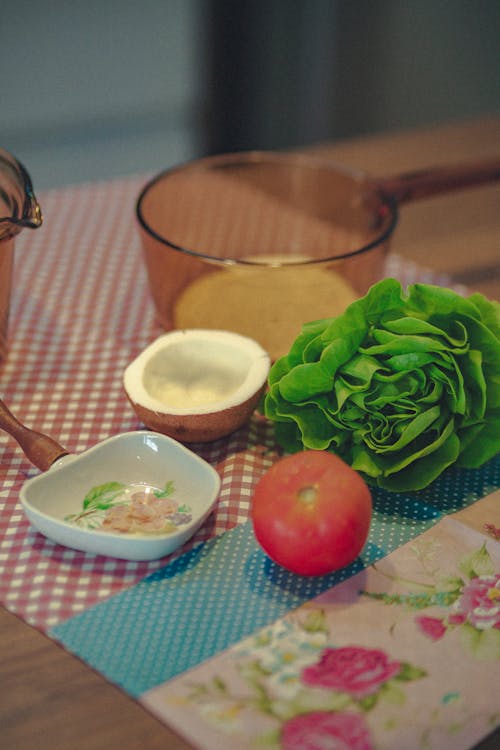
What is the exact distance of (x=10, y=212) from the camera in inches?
34.0

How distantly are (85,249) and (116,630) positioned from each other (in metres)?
0.70

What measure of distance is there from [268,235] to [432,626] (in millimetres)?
717

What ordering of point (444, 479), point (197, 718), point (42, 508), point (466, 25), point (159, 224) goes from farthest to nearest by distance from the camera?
point (466, 25) → point (159, 224) → point (444, 479) → point (42, 508) → point (197, 718)

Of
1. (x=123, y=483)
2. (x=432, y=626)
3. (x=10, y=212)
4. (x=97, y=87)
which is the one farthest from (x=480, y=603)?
(x=97, y=87)

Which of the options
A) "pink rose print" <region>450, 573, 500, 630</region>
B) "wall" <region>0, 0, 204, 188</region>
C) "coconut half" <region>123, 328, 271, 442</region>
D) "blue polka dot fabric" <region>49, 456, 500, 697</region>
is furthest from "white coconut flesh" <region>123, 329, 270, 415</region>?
"wall" <region>0, 0, 204, 188</region>

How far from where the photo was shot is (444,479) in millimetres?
764

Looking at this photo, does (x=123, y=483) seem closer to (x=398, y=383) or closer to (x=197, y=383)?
(x=197, y=383)

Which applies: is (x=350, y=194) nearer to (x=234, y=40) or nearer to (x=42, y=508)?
(x=42, y=508)

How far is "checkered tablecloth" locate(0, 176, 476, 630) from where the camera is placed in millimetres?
636

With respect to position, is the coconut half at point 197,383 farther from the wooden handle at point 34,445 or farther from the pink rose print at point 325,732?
the pink rose print at point 325,732

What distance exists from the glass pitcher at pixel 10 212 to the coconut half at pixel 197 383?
16 cm

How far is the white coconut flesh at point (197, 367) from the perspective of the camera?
0.78 metres

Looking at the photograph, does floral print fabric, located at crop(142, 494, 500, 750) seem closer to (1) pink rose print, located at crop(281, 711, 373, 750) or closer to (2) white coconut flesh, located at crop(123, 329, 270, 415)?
(1) pink rose print, located at crop(281, 711, 373, 750)

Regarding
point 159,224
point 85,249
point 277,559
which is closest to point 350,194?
point 159,224
